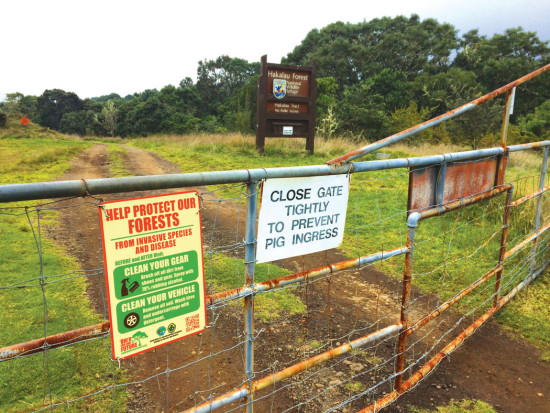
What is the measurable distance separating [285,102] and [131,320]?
41.0 feet

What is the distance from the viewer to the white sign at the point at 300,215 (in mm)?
2012

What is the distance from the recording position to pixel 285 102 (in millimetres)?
13445

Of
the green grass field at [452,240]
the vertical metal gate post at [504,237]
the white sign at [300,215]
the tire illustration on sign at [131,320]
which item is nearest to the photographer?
the tire illustration on sign at [131,320]

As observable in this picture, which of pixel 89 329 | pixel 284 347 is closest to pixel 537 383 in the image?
pixel 284 347

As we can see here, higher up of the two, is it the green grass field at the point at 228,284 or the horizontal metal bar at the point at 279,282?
the horizontal metal bar at the point at 279,282

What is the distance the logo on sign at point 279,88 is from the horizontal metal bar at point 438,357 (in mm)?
10079

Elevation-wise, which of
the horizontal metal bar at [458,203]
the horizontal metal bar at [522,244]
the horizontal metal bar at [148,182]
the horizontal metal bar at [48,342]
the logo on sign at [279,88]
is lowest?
the horizontal metal bar at [522,244]

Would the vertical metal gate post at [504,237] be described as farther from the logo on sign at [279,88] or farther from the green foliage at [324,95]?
the green foliage at [324,95]

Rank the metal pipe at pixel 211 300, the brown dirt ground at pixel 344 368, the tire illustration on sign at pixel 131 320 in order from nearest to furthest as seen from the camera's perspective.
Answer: the metal pipe at pixel 211 300 < the tire illustration on sign at pixel 131 320 < the brown dirt ground at pixel 344 368

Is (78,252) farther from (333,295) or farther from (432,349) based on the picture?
(432,349)

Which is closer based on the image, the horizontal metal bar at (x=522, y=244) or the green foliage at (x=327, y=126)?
the horizontal metal bar at (x=522, y=244)

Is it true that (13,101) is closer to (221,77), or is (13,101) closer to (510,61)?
(221,77)

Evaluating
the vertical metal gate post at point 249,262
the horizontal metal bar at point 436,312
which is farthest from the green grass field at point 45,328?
the horizontal metal bar at point 436,312

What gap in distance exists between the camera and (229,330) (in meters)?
3.76
